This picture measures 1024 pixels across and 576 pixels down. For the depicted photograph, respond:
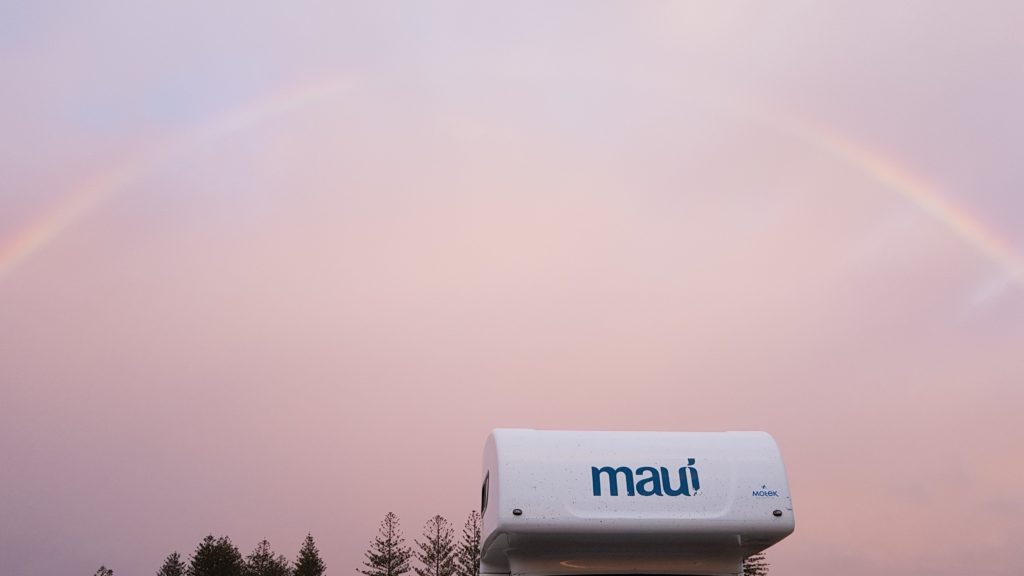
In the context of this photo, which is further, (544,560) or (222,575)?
(222,575)

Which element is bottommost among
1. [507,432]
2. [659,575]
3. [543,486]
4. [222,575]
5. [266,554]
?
[659,575]

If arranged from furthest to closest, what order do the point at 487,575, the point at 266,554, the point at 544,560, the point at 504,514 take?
the point at 266,554
the point at 487,575
the point at 544,560
the point at 504,514

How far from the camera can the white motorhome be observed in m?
6.79

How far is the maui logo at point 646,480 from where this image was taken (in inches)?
271

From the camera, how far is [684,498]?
6863 millimetres

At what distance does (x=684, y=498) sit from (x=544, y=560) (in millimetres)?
1215

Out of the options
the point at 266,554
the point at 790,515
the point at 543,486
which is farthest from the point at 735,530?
the point at 266,554

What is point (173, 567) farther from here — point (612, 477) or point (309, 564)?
point (612, 477)

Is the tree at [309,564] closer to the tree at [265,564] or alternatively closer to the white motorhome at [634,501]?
the tree at [265,564]

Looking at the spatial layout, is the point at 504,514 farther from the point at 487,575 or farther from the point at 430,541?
the point at 430,541

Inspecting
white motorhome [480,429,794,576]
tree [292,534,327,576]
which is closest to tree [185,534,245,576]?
tree [292,534,327,576]

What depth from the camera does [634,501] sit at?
6.86m

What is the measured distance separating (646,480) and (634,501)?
182 mm

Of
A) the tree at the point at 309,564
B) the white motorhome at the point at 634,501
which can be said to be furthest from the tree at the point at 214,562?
the white motorhome at the point at 634,501
